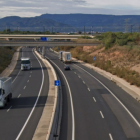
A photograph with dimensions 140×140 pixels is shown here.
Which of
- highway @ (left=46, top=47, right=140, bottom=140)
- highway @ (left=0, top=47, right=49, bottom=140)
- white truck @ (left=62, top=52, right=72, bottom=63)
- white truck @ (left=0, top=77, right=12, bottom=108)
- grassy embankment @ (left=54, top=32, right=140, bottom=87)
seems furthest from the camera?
white truck @ (left=62, top=52, right=72, bottom=63)

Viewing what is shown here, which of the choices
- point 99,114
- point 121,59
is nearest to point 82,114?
point 99,114

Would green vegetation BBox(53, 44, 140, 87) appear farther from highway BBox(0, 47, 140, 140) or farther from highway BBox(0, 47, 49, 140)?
highway BBox(0, 47, 49, 140)

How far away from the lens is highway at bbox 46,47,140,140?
60.7 ft

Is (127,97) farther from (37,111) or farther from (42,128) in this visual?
(42,128)

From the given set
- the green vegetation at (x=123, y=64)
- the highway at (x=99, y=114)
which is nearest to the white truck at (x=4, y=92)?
the highway at (x=99, y=114)

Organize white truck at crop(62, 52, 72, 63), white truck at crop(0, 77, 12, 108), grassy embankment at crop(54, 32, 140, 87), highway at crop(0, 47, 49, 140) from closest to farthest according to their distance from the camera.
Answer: highway at crop(0, 47, 49, 140), white truck at crop(0, 77, 12, 108), grassy embankment at crop(54, 32, 140, 87), white truck at crop(62, 52, 72, 63)

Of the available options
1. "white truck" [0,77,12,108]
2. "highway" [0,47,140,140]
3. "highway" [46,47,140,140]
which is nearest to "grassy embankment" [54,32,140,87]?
"highway" [46,47,140,140]

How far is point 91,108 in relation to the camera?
25.8 m

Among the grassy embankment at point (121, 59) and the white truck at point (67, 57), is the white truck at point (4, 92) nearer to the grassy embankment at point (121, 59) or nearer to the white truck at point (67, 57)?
the grassy embankment at point (121, 59)

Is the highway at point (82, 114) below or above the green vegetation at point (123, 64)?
below

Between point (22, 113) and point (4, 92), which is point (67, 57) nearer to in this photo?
point (4, 92)

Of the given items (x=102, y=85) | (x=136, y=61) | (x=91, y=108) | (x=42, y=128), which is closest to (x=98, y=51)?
(x=136, y=61)

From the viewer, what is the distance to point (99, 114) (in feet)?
77.6

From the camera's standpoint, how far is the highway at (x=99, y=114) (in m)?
18.5
